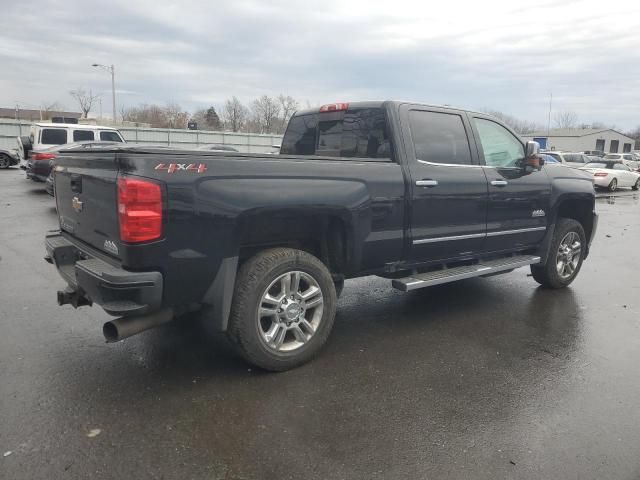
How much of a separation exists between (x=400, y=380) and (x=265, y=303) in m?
1.14

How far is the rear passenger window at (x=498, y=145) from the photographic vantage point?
16.9 feet

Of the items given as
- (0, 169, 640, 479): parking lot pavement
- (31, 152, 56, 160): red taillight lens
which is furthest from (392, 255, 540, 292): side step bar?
(31, 152, 56, 160): red taillight lens

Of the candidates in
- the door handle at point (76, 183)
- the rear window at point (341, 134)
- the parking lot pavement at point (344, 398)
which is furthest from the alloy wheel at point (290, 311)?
the door handle at point (76, 183)

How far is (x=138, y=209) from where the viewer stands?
9.55ft

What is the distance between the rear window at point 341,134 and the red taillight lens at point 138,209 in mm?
2135

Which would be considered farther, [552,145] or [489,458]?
[552,145]

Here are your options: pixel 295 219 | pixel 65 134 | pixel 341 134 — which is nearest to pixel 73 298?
A: pixel 295 219

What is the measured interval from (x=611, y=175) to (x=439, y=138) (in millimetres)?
22294

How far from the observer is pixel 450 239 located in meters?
4.63

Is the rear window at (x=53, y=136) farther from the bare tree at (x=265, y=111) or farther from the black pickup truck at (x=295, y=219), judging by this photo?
the bare tree at (x=265, y=111)

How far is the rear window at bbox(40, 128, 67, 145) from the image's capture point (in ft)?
54.0

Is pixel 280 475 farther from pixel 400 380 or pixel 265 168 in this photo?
pixel 265 168

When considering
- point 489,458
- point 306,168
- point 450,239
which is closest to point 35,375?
point 306,168

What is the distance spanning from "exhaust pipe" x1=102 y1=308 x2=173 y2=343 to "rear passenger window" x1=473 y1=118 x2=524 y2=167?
3536 millimetres
